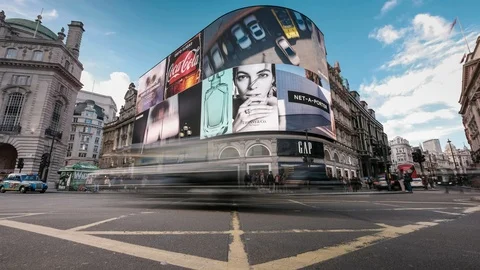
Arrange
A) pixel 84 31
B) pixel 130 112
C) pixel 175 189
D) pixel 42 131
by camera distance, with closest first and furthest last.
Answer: pixel 175 189, pixel 42 131, pixel 84 31, pixel 130 112

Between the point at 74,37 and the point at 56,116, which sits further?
the point at 74,37

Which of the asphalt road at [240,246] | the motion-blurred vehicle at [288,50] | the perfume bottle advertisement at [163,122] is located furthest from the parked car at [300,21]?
the asphalt road at [240,246]

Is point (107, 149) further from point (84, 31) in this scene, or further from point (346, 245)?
point (346, 245)

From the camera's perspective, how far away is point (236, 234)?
3.51m

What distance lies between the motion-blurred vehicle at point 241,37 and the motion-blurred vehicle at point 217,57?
3.56 meters

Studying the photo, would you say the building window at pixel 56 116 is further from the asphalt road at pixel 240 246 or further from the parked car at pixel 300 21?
the parked car at pixel 300 21

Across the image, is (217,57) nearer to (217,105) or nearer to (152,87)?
(217,105)

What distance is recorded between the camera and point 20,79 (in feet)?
111

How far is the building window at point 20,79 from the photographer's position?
33.6 metres

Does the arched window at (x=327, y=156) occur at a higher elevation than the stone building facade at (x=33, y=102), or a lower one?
lower

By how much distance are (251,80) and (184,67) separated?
17575 millimetres

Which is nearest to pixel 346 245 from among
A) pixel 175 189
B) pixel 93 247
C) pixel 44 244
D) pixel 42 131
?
pixel 93 247

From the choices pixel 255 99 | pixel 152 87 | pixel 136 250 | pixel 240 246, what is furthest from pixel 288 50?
pixel 136 250

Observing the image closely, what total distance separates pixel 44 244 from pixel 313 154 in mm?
29860
